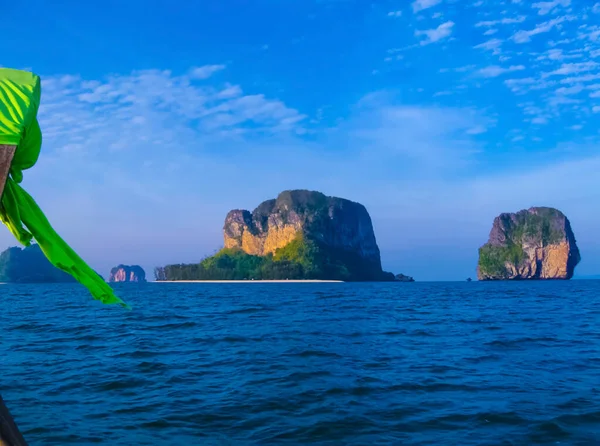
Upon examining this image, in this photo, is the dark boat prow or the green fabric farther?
the green fabric

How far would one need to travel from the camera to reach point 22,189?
121 inches

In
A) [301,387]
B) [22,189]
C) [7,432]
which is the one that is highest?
[22,189]

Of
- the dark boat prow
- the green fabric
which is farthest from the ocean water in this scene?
Result: the green fabric

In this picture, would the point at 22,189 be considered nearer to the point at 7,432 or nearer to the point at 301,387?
the point at 7,432

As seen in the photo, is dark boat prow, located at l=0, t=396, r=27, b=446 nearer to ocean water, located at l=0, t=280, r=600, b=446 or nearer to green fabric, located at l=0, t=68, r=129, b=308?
green fabric, located at l=0, t=68, r=129, b=308

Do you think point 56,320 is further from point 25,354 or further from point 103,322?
point 25,354

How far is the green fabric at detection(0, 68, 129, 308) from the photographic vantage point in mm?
2707

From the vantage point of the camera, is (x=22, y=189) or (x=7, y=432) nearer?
(x=7, y=432)

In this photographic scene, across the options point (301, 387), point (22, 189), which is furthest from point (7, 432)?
point (301, 387)

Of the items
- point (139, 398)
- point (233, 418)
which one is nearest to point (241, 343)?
point (139, 398)

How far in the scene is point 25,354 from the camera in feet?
50.4

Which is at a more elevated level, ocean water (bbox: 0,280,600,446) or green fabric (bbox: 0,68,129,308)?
green fabric (bbox: 0,68,129,308)

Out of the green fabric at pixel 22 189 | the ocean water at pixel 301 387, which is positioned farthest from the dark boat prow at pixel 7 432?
the ocean water at pixel 301 387

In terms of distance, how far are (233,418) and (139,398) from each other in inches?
102
